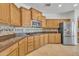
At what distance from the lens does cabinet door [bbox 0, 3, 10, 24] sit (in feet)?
9.42

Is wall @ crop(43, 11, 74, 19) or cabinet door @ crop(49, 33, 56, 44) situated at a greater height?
wall @ crop(43, 11, 74, 19)

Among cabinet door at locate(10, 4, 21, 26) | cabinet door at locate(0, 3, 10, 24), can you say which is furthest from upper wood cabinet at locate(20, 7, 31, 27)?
cabinet door at locate(0, 3, 10, 24)

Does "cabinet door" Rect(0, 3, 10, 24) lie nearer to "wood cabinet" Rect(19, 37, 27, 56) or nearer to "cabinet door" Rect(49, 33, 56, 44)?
"wood cabinet" Rect(19, 37, 27, 56)

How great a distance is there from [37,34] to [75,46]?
101 cm

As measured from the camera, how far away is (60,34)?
384 centimetres

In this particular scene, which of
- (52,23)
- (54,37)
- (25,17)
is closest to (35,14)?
(25,17)

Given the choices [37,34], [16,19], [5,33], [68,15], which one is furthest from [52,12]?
[5,33]

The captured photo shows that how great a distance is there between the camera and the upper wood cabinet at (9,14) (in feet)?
9.55

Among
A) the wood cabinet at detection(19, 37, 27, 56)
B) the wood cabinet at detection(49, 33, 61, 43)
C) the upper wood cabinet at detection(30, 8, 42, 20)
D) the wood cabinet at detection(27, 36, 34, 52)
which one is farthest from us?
the wood cabinet at detection(27, 36, 34, 52)

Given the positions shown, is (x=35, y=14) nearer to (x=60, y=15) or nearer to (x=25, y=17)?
(x=25, y=17)

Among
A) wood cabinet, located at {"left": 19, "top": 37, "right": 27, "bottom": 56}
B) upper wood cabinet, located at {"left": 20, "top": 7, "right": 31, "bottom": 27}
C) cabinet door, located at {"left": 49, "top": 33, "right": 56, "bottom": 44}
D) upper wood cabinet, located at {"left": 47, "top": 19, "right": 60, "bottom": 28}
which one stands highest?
upper wood cabinet, located at {"left": 20, "top": 7, "right": 31, "bottom": 27}

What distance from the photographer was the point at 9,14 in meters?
3.31

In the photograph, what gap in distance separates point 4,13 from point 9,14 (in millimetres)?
261

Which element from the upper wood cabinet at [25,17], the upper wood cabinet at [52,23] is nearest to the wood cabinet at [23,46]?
the upper wood cabinet at [25,17]
